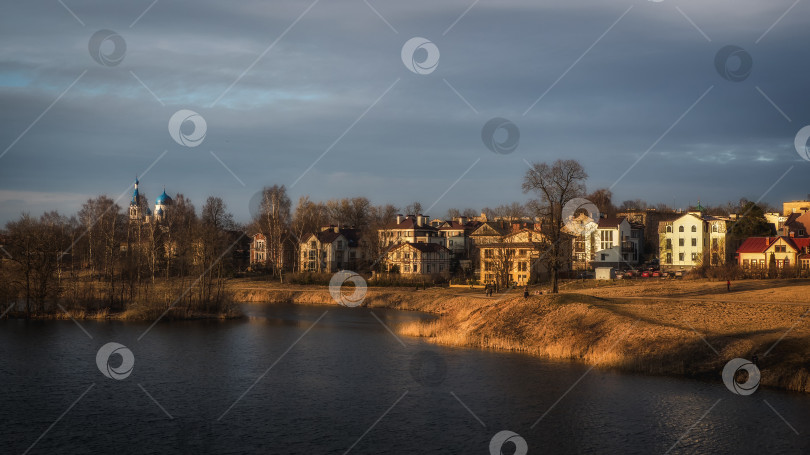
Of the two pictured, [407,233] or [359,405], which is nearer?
[359,405]

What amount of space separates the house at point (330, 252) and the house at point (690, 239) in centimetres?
4916

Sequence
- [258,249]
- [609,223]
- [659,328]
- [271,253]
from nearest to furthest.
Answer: [659,328]
[609,223]
[271,253]
[258,249]

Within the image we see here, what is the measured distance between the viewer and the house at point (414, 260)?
10188 cm

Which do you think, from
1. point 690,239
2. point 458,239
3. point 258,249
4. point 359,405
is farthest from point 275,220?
point 359,405

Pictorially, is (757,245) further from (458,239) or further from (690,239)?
(458,239)

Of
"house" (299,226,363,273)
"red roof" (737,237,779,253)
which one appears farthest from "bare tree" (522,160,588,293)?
"house" (299,226,363,273)

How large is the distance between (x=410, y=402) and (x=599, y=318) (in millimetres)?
19525

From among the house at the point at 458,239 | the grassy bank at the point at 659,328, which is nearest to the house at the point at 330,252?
the house at the point at 458,239

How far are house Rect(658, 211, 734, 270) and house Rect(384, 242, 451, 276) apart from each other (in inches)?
1246

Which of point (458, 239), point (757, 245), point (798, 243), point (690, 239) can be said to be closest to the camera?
point (798, 243)

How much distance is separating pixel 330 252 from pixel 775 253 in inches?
2617

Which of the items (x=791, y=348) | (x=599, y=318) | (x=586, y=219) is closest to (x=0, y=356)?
(x=599, y=318)

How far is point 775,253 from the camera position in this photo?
80250 millimetres

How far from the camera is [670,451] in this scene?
23922 mm
